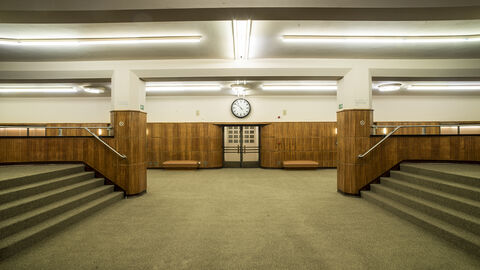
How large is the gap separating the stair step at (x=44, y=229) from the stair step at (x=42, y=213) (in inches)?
3.1

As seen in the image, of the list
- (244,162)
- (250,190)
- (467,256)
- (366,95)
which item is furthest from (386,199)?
(244,162)

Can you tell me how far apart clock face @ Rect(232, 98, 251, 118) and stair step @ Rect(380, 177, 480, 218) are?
672 cm

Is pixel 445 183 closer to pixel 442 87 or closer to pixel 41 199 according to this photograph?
pixel 442 87

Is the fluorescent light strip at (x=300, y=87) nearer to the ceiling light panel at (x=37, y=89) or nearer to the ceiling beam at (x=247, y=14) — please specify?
the ceiling beam at (x=247, y=14)

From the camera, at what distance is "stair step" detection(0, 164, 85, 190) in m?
3.51

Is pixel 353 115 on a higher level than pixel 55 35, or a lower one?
lower

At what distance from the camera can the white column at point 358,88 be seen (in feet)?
→ 16.7

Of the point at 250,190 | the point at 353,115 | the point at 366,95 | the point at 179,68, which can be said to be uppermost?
the point at 179,68

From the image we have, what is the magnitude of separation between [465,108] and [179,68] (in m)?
13.9

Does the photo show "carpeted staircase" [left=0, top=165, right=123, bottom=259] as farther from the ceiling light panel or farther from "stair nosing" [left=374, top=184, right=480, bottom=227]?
"stair nosing" [left=374, top=184, right=480, bottom=227]

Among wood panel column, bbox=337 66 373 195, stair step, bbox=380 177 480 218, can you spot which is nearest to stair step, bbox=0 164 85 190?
wood panel column, bbox=337 66 373 195

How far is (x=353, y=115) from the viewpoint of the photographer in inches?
199

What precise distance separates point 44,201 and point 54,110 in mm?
9166

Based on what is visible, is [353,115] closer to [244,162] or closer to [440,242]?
[440,242]
